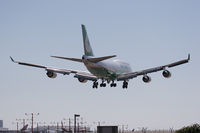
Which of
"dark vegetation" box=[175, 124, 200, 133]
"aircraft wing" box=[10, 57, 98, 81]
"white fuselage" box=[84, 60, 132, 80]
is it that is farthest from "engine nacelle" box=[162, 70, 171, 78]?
"dark vegetation" box=[175, 124, 200, 133]

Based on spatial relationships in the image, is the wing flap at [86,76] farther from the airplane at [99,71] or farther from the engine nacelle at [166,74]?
the engine nacelle at [166,74]

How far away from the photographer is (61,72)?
258ft

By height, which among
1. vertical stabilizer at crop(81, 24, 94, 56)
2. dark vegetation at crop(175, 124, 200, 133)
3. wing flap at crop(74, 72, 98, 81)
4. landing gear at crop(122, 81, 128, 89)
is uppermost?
vertical stabilizer at crop(81, 24, 94, 56)

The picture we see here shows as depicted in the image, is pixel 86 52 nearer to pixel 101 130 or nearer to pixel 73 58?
pixel 73 58

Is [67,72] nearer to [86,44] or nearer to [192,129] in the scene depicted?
[86,44]

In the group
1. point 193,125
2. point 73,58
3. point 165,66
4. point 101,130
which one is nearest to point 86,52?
point 73,58

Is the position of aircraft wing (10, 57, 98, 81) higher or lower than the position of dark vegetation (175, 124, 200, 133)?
higher

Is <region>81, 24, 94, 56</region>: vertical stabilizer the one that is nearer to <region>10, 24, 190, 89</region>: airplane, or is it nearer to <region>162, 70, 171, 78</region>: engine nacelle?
<region>10, 24, 190, 89</region>: airplane

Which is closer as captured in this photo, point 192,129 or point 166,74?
point 192,129

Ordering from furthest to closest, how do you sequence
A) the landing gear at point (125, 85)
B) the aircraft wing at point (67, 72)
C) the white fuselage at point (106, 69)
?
1. the landing gear at point (125, 85)
2. the white fuselage at point (106, 69)
3. the aircraft wing at point (67, 72)

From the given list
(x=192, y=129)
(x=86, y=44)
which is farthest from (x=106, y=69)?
(x=192, y=129)

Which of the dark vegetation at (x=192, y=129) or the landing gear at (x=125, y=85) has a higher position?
the landing gear at (x=125, y=85)

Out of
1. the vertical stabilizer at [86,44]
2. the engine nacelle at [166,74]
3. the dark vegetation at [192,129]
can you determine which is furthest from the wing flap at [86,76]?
the dark vegetation at [192,129]

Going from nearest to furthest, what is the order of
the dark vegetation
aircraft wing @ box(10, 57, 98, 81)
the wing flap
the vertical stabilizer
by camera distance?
the dark vegetation
aircraft wing @ box(10, 57, 98, 81)
the vertical stabilizer
the wing flap
